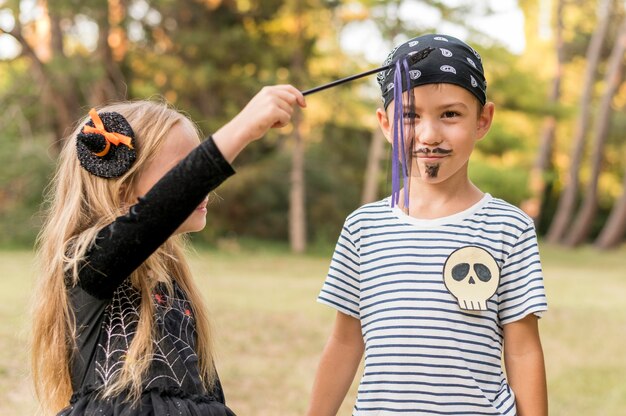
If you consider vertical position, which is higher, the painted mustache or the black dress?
the painted mustache

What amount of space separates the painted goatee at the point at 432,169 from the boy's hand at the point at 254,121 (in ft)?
1.36

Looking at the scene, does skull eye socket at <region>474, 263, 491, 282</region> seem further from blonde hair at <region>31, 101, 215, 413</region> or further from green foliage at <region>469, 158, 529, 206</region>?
green foliage at <region>469, 158, 529, 206</region>

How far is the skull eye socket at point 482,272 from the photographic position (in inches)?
69.1

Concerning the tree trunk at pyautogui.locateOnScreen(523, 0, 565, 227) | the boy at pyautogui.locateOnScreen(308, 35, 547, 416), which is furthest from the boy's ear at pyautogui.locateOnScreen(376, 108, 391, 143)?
the tree trunk at pyautogui.locateOnScreen(523, 0, 565, 227)

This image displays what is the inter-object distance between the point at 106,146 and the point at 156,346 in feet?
1.46

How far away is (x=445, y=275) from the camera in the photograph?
1778mm

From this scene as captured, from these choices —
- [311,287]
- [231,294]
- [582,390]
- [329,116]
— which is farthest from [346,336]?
[329,116]

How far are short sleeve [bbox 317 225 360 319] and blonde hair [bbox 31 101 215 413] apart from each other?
1.13ft

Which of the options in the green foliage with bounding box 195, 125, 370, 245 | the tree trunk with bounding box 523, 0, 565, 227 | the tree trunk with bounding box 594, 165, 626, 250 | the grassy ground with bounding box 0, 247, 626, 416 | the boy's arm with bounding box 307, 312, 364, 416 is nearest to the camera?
the boy's arm with bounding box 307, 312, 364, 416

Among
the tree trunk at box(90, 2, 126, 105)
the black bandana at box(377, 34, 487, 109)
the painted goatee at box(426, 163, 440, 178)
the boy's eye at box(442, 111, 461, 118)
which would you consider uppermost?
the tree trunk at box(90, 2, 126, 105)

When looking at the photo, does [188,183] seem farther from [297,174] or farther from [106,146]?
[297,174]

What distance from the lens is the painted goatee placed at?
5.99 feet

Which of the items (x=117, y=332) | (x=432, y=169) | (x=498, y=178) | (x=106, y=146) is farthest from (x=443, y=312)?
(x=498, y=178)

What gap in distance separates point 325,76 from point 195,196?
1453 centimetres
